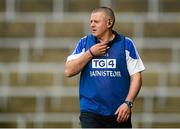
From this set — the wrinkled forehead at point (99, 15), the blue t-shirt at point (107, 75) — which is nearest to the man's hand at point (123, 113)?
the blue t-shirt at point (107, 75)

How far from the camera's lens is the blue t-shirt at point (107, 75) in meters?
6.14

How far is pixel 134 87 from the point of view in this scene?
240 inches

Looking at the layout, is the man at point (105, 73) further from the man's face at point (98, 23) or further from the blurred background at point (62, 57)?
the blurred background at point (62, 57)

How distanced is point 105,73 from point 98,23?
1.26 ft

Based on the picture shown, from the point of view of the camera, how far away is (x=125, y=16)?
526 inches

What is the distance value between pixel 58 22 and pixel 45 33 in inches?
11.9

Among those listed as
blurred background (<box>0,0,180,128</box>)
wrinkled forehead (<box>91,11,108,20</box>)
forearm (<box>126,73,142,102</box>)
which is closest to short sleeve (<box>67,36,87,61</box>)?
wrinkled forehead (<box>91,11,108,20</box>)

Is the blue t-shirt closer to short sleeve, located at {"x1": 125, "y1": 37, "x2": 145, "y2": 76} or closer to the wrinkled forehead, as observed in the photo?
short sleeve, located at {"x1": 125, "y1": 37, "x2": 145, "y2": 76}

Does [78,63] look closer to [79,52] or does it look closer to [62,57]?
[79,52]

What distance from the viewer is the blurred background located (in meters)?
11.5

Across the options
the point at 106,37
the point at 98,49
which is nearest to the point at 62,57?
the point at 106,37

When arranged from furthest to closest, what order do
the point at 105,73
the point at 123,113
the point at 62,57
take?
1. the point at 62,57
2. the point at 105,73
3. the point at 123,113

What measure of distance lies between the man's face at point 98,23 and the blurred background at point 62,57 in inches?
198

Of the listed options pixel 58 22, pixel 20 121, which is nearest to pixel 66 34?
pixel 58 22
